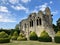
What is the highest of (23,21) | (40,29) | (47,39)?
(23,21)

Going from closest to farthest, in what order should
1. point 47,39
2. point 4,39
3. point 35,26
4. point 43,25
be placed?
point 4,39, point 47,39, point 43,25, point 35,26

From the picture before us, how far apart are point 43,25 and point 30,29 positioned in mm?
6505

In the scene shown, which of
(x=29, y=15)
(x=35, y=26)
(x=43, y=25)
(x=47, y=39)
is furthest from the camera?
(x=29, y=15)

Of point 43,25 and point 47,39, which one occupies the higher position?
point 43,25

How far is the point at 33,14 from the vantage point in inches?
1476

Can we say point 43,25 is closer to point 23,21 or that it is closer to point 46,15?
point 46,15

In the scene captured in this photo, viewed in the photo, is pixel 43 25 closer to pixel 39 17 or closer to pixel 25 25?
pixel 39 17

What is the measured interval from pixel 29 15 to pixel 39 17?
207 inches

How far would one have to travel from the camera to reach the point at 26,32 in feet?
131

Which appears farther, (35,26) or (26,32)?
(26,32)

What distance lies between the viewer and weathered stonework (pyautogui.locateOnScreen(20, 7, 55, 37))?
32.3 meters

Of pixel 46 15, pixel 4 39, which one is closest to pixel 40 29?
pixel 46 15

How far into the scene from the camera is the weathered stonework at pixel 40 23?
32281 millimetres

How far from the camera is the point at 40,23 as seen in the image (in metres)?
35.0
